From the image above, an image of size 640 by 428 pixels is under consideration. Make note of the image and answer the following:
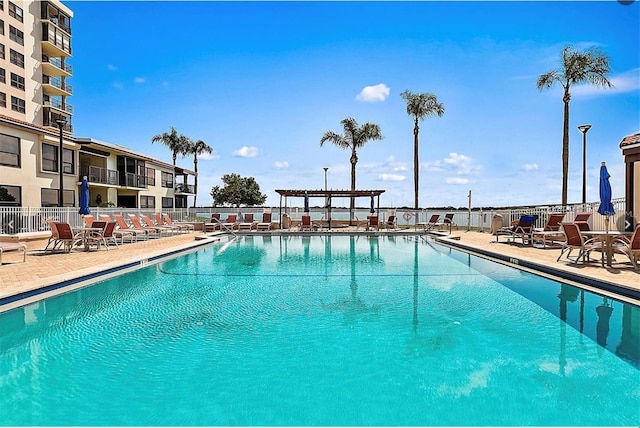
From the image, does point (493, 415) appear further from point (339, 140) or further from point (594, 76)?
point (339, 140)

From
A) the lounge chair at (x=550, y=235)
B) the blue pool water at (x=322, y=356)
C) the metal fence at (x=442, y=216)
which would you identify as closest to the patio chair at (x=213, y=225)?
the metal fence at (x=442, y=216)

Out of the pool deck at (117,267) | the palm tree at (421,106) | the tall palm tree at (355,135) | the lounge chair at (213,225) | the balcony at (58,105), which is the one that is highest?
the balcony at (58,105)

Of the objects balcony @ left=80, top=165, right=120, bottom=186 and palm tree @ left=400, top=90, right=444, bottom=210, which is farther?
palm tree @ left=400, top=90, right=444, bottom=210

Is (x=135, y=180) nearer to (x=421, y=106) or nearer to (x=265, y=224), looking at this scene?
(x=265, y=224)

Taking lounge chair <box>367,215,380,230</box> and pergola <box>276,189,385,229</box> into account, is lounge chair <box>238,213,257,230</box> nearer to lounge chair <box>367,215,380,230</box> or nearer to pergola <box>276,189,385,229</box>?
pergola <box>276,189,385,229</box>

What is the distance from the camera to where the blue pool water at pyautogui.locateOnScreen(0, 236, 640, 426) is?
3.09m

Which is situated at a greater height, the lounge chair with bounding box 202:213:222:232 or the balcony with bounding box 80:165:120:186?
the balcony with bounding box 80:165:120:186

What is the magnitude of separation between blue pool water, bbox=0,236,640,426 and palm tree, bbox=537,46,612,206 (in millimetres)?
17140

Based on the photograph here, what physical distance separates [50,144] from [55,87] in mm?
14147

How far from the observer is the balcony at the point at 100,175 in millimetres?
24906

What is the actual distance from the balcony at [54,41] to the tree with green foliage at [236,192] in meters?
23.0

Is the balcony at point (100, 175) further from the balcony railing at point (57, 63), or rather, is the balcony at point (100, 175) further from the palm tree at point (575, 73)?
the palm tree at point (575, 73)

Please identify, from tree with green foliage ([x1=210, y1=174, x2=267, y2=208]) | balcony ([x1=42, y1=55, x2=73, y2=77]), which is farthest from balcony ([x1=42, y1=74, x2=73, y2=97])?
tree with green foliage ([x1=210, y1=174, x2=267, y2=208])

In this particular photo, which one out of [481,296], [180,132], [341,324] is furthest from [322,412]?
[180,132]
